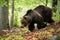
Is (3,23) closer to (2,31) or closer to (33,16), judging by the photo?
(2,31)

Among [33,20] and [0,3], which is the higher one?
[0,3]

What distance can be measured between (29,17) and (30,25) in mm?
445

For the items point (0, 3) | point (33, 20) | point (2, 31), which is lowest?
point (2, 31)

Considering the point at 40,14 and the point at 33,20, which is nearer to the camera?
the point at 33,20

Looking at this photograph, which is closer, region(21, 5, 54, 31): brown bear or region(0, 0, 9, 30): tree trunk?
region(21, 5, 54, 31): brown bear

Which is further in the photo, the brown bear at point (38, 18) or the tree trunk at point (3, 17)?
the tree trunk at point (3, 17)

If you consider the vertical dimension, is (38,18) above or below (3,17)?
above

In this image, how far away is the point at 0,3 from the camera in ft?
33.2

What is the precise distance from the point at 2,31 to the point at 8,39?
2.07m

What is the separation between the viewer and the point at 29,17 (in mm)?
10375

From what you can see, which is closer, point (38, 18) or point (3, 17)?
point (38, 18)

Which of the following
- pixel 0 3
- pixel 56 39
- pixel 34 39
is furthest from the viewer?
pixel 0 3

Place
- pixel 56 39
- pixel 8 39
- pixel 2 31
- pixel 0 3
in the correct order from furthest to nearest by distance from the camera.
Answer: pixel 2 31 < pixel 0 3 < pixel 8 39 < pixel 56 39

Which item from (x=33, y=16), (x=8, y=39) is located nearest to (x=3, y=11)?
(x=33, y=16)
